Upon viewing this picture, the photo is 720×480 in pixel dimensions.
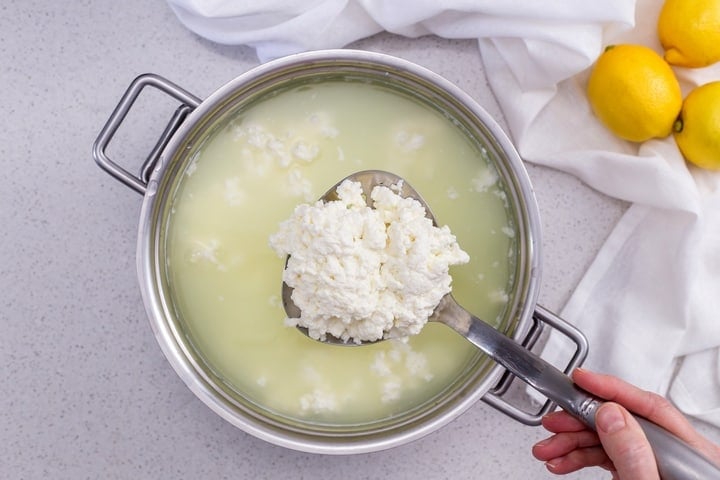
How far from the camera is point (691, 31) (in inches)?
38.8

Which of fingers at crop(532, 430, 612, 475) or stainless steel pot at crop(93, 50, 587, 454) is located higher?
stainless steel pot at crop(93, 50, 587, 454)

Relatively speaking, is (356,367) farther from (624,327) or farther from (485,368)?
(624,327)

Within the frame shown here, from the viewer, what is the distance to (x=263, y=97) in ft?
3.30

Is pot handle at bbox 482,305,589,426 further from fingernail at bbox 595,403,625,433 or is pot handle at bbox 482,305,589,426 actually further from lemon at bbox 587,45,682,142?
lemon at bbox 587,45,682,142

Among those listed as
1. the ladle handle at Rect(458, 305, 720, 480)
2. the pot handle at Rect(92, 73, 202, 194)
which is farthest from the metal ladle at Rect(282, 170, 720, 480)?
the pot handle at Rect(92, 73, 202, 194)

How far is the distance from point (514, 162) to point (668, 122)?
10.4 inches

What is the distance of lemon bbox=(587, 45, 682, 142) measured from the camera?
38.6 inches

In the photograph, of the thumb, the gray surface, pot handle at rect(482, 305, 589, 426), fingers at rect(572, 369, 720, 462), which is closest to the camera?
the thumb

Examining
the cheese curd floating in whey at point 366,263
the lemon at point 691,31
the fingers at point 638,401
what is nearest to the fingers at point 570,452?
the fingers at point 638,401

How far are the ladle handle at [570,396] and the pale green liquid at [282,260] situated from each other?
0.41 feet

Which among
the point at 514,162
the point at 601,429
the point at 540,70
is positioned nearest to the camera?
the point at 601,429

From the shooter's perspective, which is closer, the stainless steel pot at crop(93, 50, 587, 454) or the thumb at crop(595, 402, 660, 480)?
the thumb at crop(595, 402, 660, 480)

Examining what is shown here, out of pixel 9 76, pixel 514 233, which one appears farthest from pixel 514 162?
pixel 9 76

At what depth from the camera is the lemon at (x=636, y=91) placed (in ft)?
3.22
